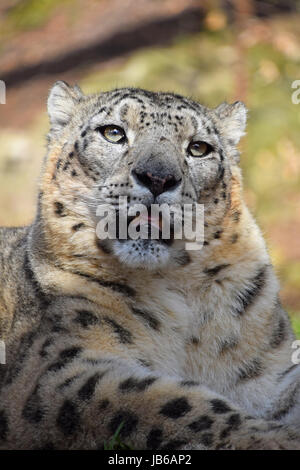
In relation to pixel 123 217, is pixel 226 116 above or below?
above

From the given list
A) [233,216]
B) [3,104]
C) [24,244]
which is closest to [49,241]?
[24,244]

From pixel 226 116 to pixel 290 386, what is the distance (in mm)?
2217

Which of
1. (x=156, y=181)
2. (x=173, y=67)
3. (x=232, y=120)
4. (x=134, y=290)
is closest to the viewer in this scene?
(x=156, y=181)

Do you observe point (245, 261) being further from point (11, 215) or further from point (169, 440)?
point (11, 215)

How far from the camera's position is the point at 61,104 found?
612 cm

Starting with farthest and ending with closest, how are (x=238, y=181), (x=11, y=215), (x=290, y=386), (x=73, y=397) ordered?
1. (x=11, y=215)
2. (x=238, y=181)
3. (x=290, y=386)
4. (x=73, y=397)

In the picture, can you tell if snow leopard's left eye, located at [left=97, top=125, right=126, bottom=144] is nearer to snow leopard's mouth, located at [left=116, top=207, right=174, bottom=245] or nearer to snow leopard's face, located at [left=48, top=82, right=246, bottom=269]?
snow leopard's face, located at [left=48, top=82, right=246, bottom=269]

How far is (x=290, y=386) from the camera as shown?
5402 millimetres

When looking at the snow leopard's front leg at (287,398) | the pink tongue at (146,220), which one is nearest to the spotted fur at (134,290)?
the snow leopard's front leg at (287,398)

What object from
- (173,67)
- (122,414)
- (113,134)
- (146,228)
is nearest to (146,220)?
(146,228)

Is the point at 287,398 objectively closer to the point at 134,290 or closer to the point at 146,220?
the point at 134,290

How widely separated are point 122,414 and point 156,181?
59.2 inches

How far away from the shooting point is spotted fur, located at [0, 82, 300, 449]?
15.0 feet

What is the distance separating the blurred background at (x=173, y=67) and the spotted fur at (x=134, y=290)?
338 inches
